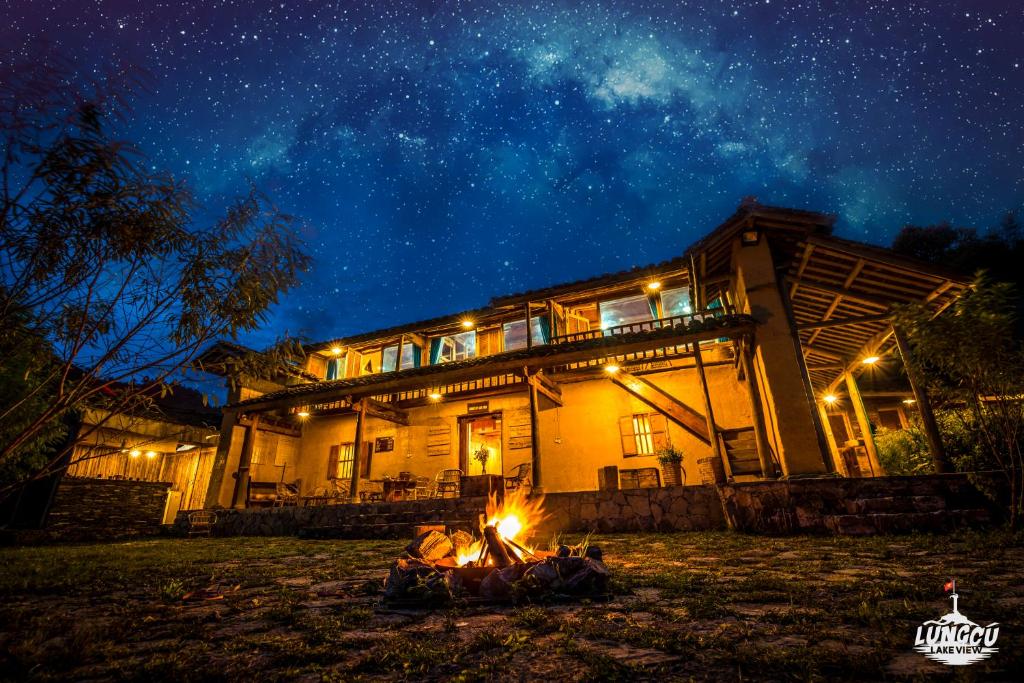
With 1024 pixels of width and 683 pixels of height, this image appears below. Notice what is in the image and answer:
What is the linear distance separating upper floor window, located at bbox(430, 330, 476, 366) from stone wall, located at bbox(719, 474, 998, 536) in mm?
10847

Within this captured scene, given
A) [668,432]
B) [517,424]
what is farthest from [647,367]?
[517,424]

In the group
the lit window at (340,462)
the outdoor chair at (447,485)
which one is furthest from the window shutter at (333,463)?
the outdoor chair at (447,485)

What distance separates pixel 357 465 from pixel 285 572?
7.14 meters

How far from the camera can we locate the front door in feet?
50.2

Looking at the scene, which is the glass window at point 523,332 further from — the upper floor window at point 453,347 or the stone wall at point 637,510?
the stone wall at point 637,510

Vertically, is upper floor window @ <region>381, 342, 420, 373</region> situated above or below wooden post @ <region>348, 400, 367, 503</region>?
above

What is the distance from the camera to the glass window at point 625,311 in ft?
45.5

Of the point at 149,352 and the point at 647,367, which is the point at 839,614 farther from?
the point at 647,367

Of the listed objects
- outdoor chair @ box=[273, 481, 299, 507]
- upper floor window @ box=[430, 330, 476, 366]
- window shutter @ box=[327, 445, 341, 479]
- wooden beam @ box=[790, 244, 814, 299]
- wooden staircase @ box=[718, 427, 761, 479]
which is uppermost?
upper floor window @ box=[430, 330, 476, 366]

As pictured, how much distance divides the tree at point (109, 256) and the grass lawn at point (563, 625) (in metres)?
1.45

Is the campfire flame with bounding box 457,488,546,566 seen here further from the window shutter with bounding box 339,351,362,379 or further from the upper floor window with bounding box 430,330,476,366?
the window shutter with bounding box 339,351,362,379

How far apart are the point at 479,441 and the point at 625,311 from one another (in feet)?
24.2

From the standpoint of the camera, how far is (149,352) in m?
3.56

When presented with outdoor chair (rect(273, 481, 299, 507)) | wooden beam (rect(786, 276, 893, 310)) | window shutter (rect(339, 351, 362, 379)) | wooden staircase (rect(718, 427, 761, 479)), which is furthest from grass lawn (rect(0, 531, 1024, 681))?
window shutter (rect(339, 351, 362, 379))
